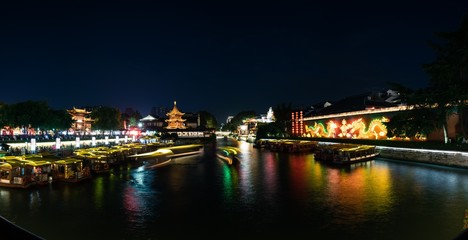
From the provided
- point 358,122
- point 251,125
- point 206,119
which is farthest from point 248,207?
point 206,119

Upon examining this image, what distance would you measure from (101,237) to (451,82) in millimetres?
34777

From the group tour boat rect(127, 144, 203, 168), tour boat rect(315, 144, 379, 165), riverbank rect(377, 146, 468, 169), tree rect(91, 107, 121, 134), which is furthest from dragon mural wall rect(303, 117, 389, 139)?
tree rect(91, 107, 121, 134)

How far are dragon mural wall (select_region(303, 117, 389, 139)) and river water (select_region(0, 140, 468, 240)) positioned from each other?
2142 centimetres

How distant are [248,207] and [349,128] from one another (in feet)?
146

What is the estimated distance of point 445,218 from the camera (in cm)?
1525

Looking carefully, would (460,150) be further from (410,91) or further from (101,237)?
(101,237)

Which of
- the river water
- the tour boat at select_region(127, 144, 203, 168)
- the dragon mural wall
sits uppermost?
the dragon mural wall

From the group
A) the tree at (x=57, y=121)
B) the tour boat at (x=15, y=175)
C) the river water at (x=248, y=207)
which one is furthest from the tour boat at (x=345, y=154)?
the tree at (x=57, y=121)

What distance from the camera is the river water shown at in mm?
13994

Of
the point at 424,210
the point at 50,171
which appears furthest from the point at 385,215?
the point at 50,171

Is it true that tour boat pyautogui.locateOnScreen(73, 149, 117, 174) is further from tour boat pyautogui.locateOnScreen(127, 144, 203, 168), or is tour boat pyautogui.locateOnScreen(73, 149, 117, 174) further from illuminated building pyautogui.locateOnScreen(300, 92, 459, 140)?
illuminated building pyautogui.locateOnScreen(300, 92, 459, 140)

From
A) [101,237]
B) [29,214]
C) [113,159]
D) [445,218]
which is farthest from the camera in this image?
[113,159]

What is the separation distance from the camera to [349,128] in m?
58.2

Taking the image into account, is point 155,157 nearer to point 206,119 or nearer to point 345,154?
point 345,154
